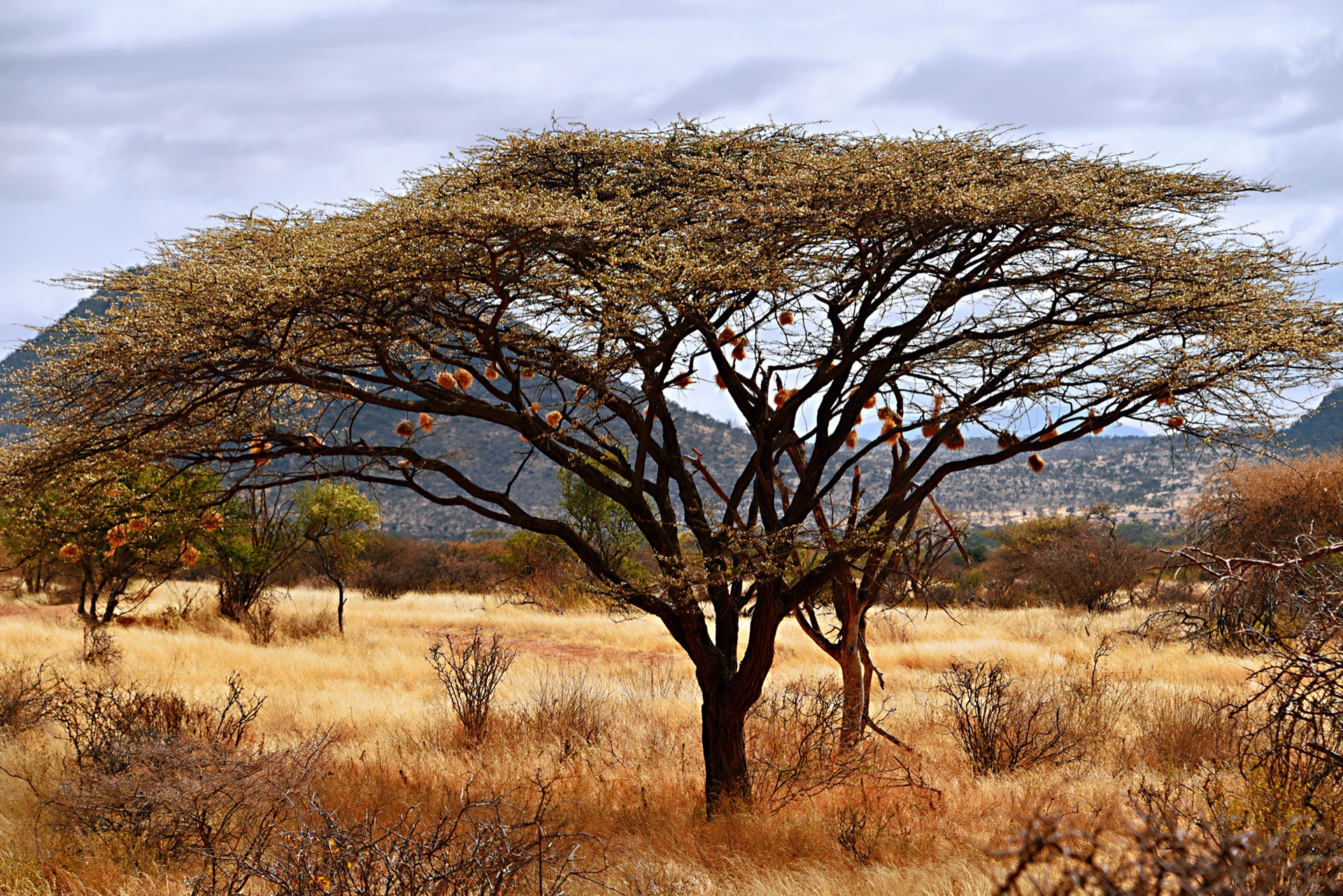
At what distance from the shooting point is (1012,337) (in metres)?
7.27

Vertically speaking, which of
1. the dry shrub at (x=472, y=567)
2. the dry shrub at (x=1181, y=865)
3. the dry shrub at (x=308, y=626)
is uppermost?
the dry shrub at (x=1181, y=865)

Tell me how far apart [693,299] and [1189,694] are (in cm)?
856

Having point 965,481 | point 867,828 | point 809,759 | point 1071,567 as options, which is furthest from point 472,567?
point 965,481

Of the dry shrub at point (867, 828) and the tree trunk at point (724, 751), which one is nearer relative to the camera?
the dry shrub at point (867, 828)

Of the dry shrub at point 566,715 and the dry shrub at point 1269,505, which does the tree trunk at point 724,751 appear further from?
the dry shrub at point 1269,505

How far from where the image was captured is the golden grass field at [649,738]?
231 inches

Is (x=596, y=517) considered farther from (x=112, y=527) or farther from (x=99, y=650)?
(x=99, y=650)

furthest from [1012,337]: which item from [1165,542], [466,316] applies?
[1165,542]

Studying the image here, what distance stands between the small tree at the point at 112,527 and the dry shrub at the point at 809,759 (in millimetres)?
4834

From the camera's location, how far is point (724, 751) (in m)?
7.23


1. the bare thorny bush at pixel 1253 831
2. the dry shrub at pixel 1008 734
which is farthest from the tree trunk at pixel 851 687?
the bare thorny bush at pixel 1253 831

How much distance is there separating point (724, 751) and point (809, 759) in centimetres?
114

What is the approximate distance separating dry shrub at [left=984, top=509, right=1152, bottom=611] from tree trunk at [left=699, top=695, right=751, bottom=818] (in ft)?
46.3

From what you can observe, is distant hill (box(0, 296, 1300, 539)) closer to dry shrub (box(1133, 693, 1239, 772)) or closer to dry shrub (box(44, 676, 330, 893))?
dry shrub (box(1133, 693, 1239, 772))
